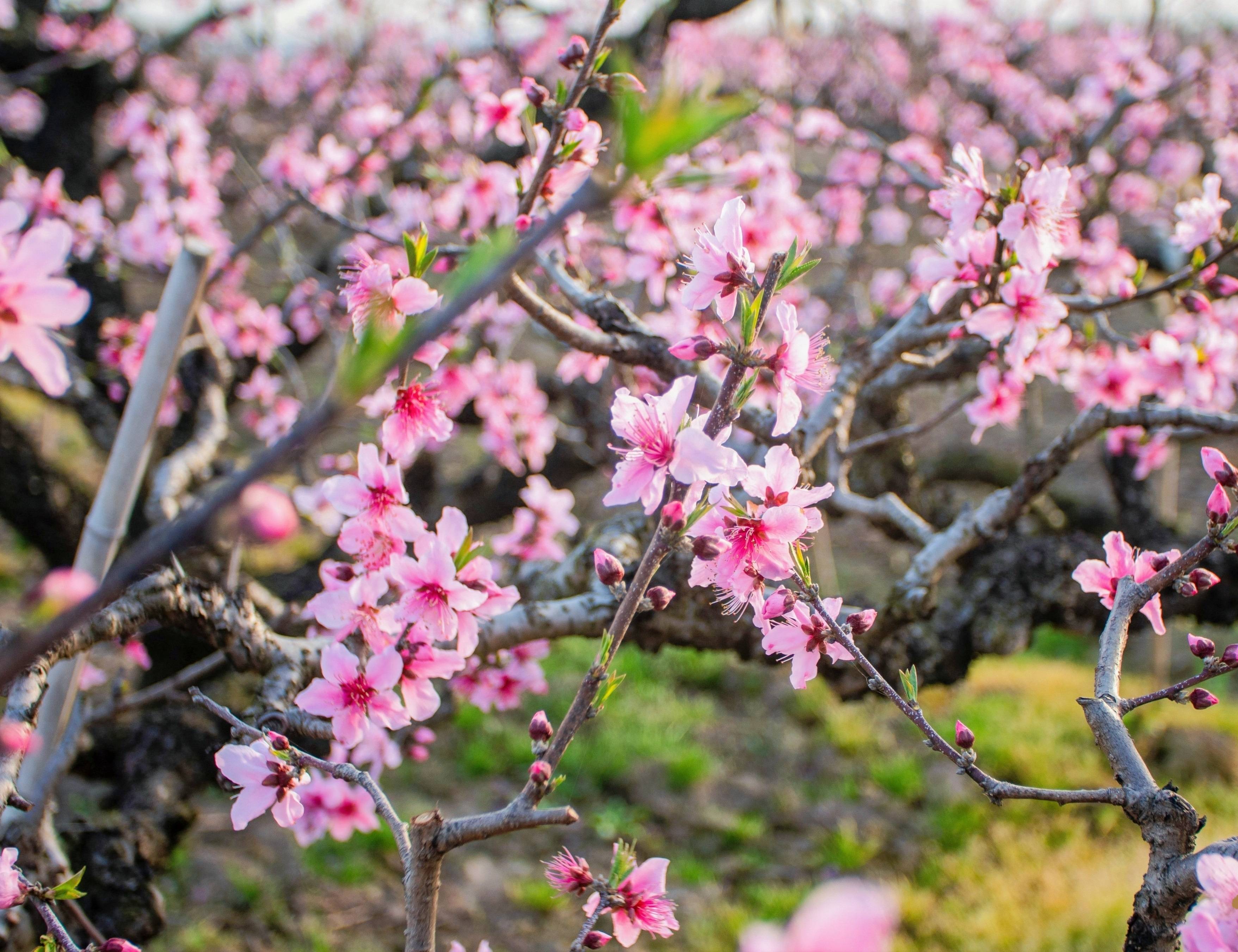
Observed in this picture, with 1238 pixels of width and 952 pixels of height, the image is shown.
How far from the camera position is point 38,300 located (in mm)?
696

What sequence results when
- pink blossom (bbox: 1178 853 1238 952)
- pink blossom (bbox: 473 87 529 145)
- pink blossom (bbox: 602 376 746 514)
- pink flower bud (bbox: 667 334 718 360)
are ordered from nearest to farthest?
pink blossom (bbox: 1178 853 1238 952) < pink blossom (bbox: 602 376 746 514) < pink flower bud (bbox: 667 334 718 360) < pink blossom (bbox: 473 87 529 145)

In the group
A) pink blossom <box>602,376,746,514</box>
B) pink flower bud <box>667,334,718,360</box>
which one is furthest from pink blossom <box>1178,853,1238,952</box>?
pink flower bud <box>667,334,718,360</box>

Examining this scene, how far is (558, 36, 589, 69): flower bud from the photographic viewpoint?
1.53 meters

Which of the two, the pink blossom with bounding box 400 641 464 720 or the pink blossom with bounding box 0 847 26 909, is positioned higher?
the pink blossom with bounding box 400 641 464 720

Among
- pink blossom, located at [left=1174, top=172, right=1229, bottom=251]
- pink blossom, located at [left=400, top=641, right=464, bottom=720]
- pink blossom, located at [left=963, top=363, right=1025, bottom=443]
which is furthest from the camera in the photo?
pink blossom, located at [left=963, top=363, right=1025, bottom=443]

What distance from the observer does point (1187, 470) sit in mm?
7375

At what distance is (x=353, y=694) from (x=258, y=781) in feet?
0.48

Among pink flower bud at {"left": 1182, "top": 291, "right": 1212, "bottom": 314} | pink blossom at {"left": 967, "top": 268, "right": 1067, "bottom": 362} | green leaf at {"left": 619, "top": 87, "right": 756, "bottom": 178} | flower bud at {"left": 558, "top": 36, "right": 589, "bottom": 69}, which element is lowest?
green leaf at {"left": 619, "top": 87, "right": 756, "bottom": 178}

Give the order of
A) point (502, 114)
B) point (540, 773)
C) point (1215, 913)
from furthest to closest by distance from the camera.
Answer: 1. point (502, 114)
2. point (540, 773)
3. point (1215, 913)

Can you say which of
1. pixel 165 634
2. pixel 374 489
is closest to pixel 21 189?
pixel 165 634

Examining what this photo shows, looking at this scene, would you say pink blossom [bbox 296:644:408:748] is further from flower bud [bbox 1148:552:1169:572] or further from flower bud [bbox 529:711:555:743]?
flower bud [bbox 1148:552:1169:572]

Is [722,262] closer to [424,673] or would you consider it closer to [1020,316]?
[424,673]

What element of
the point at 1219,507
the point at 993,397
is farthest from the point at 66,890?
the point at 993,397

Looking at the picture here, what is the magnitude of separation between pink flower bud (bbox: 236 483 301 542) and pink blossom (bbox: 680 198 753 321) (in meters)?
0.67
